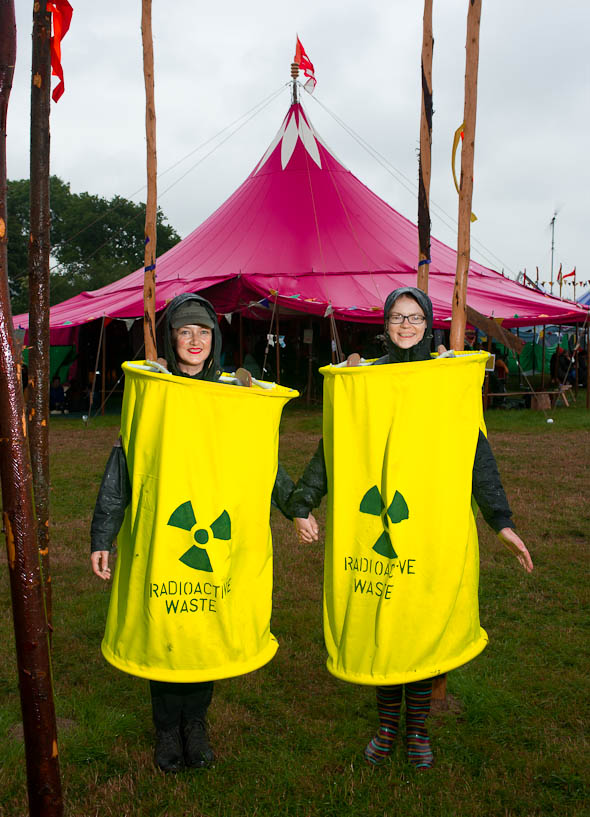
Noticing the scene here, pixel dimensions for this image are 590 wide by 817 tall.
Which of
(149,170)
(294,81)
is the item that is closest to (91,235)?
(294,81)

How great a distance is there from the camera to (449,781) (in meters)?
2.51

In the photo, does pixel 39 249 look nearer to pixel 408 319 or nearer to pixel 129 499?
pixel 129 499

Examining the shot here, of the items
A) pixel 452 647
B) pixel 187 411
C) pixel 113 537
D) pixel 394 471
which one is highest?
pixel 187 411

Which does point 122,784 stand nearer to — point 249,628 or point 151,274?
point 249,628

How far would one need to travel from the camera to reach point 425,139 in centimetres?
325

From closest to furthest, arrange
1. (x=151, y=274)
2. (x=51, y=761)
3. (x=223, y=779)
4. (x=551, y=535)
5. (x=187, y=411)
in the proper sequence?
(x=51, y=761), (x=187, y=411), (x=223, y=779), (x=151, y=274), (x=551, y=535)

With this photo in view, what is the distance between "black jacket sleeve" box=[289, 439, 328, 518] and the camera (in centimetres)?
264

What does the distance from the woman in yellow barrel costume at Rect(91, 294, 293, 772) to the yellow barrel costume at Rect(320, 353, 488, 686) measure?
36 cm

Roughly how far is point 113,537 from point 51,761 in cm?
104

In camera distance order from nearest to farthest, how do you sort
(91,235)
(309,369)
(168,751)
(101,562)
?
(101,562)
(168,751)
(309,369)
(91,235)

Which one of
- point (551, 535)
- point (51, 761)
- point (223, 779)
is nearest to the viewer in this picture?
point (51, 761)

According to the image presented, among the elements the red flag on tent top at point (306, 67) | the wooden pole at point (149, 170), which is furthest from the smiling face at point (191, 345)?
the red flag on tent top at point (306, 67)

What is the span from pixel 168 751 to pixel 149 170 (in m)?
2.32

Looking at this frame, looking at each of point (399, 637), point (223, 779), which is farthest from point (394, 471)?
point (223, 779)
